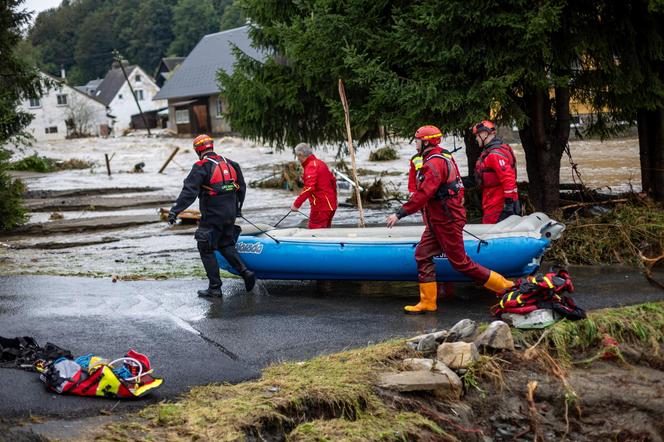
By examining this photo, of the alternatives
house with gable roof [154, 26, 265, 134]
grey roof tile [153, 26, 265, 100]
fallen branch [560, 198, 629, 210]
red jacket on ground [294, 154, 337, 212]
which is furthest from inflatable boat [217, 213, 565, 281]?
grey roof tile [153, 26, 265, 100]

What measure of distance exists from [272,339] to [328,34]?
6.07m

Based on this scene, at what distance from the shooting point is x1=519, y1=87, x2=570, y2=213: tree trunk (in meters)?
13.0

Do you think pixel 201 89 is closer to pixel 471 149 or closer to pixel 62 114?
pixel 62 114

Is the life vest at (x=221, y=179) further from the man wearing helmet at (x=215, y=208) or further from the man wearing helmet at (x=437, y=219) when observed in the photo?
the man wearing helmet at (x=437, y=219)

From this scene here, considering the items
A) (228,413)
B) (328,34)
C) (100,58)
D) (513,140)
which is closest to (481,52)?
(328,34)

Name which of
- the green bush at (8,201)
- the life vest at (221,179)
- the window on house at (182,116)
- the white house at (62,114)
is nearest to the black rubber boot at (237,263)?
the life vest at (221,179)

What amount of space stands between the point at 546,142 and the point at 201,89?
50.4m

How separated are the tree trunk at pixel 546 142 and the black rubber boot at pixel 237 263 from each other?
17.7 feet

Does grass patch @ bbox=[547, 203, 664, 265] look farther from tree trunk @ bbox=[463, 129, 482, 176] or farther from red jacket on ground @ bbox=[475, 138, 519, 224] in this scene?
tree trunk @ bbox=[463, 129, 482, 176]

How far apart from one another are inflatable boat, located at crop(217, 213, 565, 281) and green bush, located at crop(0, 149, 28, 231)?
8.95m

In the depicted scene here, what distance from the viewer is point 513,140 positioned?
133 feet

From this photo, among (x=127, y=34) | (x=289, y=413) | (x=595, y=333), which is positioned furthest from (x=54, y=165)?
(x=127, y=34)

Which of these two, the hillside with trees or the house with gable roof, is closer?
the hillside with trees

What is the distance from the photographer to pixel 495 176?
1062 cm
